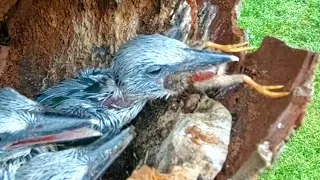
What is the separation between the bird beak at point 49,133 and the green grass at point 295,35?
3.18ft

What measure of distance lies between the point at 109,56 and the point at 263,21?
1.13m

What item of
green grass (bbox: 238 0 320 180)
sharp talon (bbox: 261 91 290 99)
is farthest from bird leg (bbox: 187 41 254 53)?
green grass (bbox: 238 0 320 180)

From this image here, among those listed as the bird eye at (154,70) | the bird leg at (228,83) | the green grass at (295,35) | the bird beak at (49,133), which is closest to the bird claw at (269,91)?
the bird leg at (228,83)

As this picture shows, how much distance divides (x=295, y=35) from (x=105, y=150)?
1.36m

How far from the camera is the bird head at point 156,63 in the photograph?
0.97 meters

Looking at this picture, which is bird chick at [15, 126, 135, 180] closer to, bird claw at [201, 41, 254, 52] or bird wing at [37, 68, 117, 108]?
bird wing at [37, 68, 117, 108]

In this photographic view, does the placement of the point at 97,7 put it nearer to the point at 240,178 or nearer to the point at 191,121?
the point at 191,121

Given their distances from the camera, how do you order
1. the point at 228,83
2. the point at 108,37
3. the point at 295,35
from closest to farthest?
the point at 228,83 < the point at 108,37 < the point at 295,35

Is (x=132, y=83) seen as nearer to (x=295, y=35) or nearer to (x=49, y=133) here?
(x=49, y=133)

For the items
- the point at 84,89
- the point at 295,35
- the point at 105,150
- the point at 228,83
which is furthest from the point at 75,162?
the point at 295,35

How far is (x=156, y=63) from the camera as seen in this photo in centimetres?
98

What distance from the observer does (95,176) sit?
91cm

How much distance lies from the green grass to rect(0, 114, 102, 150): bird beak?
97 centimetres

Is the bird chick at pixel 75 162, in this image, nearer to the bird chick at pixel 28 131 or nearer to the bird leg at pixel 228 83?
the bird chick at pixel 28 131
